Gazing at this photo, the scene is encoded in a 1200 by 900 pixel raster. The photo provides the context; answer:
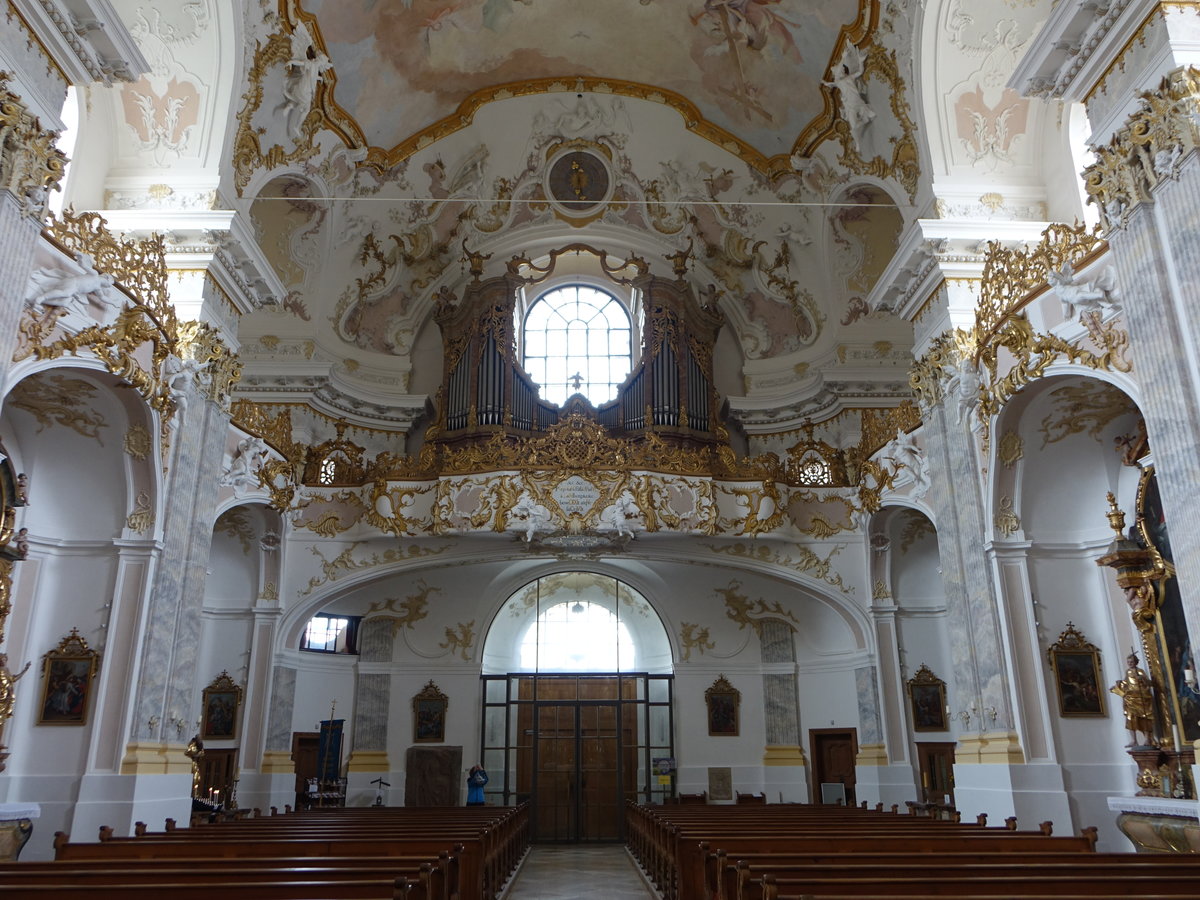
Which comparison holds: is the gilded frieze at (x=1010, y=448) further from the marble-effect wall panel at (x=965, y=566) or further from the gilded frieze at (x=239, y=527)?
the gilded frieze at (x=239, y=527)

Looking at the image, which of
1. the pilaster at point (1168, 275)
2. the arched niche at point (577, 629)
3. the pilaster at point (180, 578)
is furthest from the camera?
the arched niche at point (577, 629)

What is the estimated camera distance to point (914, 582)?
1636cm

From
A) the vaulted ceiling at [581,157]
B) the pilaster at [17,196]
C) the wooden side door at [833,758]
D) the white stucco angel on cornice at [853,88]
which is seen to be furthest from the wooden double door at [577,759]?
the pilaster at [17,196]

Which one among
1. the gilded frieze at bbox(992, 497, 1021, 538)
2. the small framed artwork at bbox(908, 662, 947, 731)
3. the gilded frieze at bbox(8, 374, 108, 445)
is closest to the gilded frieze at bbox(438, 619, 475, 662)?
the small framed artwork at bbox(908, 662, 947, 731)

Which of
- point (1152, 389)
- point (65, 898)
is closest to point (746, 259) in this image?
point (1152, 389)

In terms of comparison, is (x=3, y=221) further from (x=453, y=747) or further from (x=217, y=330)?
(x=453, y=747)

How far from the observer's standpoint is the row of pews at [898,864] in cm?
490

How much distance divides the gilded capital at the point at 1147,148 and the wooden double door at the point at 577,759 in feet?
45.2

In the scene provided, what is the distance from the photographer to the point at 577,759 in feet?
61.8

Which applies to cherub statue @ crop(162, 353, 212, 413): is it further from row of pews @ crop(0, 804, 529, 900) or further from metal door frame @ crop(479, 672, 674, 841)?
metal door frame @ crop(479, 672, 674, 841)

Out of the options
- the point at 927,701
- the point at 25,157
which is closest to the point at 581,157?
the point at 927,701

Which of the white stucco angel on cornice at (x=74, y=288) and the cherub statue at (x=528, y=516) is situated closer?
the white stucco angel on cornice at (x=74, y=288)

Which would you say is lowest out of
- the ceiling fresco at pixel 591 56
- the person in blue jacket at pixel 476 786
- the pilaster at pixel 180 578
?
the person in blue jacket at pixel 476 786

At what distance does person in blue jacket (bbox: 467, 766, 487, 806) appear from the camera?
17.2 m
